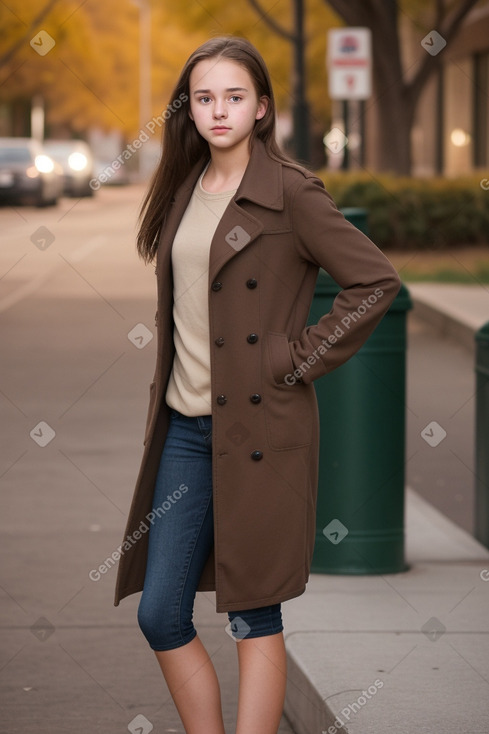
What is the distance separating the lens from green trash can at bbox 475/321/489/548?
19.0 feet

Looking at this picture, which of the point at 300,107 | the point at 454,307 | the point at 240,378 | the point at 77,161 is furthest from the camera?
the point at 77,161

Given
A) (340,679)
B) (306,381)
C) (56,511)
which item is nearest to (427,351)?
(56,511)

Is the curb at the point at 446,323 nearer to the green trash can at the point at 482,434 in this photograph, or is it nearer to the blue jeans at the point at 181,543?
the green trash can at the point at 482,434

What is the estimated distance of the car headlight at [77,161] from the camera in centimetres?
4131

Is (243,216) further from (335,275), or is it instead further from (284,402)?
(284,402)

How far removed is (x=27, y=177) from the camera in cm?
3284

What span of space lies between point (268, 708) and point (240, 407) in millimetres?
706

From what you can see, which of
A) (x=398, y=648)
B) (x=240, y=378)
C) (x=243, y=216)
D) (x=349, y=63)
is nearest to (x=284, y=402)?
(x=240, y=378)

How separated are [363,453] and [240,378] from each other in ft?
7.15

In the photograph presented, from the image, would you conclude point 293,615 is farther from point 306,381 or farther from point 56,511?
point 56,511

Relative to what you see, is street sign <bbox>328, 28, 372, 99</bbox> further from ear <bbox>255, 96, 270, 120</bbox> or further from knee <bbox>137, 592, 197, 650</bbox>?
knee <bbox>137, 592, 197, 650</bbox>

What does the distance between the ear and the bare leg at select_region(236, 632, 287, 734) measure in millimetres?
1217

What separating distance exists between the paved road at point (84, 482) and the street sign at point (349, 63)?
14.5 feet

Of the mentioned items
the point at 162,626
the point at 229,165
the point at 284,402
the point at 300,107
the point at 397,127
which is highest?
the point at 300,107
